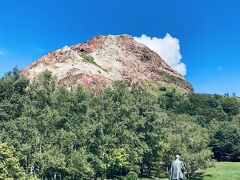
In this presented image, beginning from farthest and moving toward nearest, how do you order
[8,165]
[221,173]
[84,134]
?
[221,173], [84,134], [8,165]

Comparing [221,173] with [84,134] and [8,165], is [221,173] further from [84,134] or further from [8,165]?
[8,165]

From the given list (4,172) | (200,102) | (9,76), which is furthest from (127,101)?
(200,102)

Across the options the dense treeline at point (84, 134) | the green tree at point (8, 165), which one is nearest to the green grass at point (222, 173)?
the dense treeline at point (84, 134)

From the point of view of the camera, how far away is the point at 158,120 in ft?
294

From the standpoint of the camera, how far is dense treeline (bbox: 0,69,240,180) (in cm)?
6938

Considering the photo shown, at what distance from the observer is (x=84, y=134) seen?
243ft

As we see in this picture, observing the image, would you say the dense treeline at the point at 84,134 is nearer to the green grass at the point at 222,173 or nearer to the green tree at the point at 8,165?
the green tree at the point at 8,165

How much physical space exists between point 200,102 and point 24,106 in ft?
414

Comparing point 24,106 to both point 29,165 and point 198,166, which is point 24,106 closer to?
point 29,165

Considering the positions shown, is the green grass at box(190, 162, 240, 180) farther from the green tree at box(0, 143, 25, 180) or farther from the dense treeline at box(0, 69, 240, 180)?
the green tree at box(0, 143, 25, 180)

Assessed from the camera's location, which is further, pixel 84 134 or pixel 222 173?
pixel 222 173

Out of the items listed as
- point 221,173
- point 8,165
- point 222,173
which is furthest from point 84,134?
point 222,173

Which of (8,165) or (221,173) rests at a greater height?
(8,165)

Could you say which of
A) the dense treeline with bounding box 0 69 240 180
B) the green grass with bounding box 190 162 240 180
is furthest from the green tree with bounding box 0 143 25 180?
the green grass with bounding box 190 162 240 180
